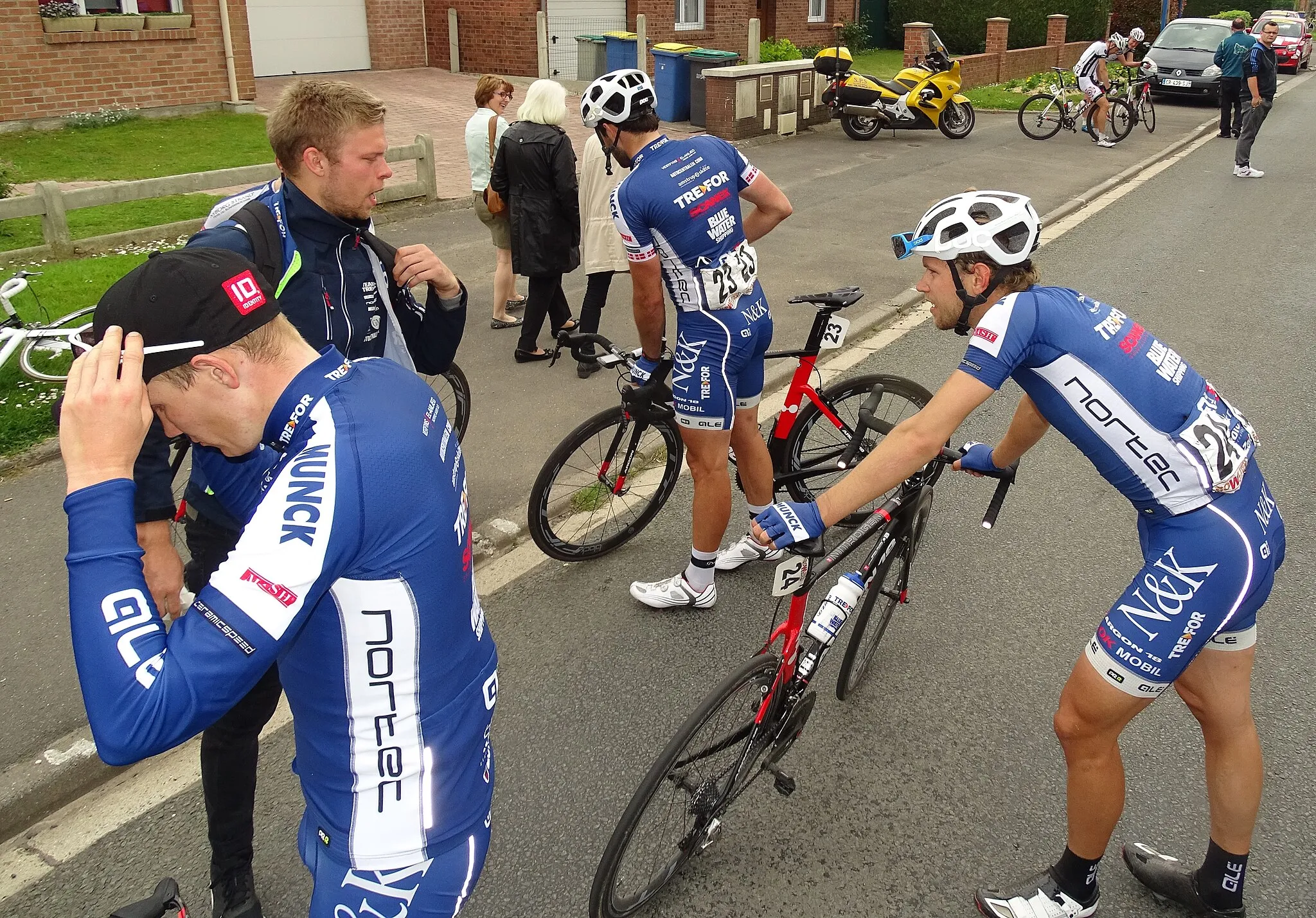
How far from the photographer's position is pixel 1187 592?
2760mm

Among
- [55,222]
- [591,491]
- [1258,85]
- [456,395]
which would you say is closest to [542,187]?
[456,395]

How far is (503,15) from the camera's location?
68.7 feet

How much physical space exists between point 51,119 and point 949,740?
1579 cm

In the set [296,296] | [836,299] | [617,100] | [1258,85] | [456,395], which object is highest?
[617,100]

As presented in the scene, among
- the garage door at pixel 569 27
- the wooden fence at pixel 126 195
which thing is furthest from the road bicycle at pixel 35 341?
the garage door at pixel 569 27

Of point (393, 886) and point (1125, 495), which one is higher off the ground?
point (1125, 495)

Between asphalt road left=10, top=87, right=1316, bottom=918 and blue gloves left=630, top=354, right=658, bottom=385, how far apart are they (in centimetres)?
102

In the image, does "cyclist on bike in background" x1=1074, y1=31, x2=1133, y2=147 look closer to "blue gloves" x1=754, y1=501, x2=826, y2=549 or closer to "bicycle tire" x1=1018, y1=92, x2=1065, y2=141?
"bicycle tire" x1=1018, y1=92, x2=1065, y2=141

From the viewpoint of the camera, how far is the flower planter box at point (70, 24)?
1437 cm

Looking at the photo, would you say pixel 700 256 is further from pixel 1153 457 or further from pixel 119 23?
pixel 119 23

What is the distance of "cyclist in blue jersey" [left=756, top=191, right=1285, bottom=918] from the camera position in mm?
2744

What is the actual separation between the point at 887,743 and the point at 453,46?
68.6 feet

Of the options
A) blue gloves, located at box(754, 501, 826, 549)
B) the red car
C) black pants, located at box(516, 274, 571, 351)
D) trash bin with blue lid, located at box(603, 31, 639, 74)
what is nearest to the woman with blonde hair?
black pants, located at box(516, 274, 571, 351)

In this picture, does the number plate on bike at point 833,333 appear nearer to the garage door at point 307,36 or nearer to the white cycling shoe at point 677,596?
the white cycling shoe at point 677,596
